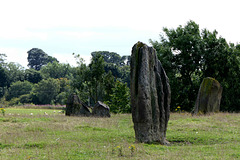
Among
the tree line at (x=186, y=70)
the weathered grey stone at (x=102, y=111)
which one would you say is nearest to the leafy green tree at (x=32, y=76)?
the tree line at (x=186, y=70)

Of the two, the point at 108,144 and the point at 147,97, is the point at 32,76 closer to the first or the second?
the point at 147,97

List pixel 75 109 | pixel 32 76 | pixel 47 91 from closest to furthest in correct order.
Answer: pixel 75 109, pixel 47 91, pixel 32 76

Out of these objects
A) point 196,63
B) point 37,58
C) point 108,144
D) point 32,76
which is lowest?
point 108,144

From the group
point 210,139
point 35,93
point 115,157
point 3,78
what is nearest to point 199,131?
point 210,139

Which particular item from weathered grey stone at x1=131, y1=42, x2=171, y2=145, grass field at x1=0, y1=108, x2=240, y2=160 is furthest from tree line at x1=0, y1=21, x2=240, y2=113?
weathered grey stone at x1=131, y1=42, x2=171, y2=145

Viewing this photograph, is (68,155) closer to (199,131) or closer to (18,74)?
(199,131)

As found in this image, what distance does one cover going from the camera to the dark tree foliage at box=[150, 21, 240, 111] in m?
39.4

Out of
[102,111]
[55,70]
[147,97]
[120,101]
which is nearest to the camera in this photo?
[147,97]

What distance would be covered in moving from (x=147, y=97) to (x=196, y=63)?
26960 millimetres

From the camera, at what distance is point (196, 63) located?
41125 mm

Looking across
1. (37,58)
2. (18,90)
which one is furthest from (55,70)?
(37,58)

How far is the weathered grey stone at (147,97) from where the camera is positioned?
15500 millimetres

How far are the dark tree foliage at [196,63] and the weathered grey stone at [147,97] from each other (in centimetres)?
2386

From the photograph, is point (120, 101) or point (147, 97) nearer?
point (147, 97)
